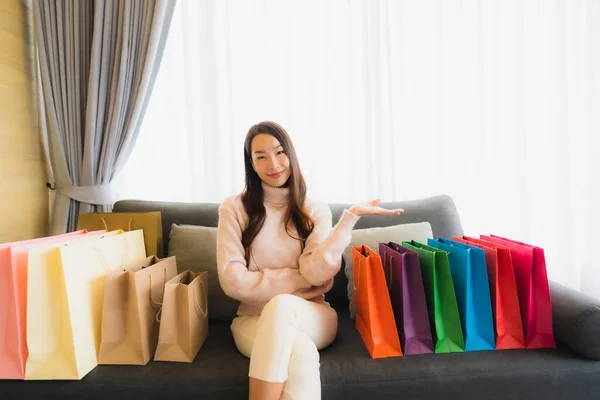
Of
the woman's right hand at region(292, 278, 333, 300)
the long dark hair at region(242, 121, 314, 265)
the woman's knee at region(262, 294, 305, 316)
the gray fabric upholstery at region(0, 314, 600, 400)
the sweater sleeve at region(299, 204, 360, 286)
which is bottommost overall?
the gray fabric upholstery at region(0, 314, 600, 400)

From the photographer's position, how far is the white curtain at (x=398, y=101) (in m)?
2.08

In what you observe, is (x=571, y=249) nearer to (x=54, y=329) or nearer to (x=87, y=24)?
(x=54, y=329)

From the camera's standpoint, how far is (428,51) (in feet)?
6.90

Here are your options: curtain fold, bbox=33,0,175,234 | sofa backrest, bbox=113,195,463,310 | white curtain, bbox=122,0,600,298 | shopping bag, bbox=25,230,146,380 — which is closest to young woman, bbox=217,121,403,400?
sofa backrest, bbox=113,195,463,310

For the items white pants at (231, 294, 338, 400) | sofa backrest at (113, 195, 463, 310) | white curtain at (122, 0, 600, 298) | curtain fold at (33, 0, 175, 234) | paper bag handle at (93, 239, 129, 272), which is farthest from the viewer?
white curtain at (122, 0, 600, 298)

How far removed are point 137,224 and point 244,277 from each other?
654 millimetres

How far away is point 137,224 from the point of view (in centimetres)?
170

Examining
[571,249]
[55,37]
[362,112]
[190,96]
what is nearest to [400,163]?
[362,112]

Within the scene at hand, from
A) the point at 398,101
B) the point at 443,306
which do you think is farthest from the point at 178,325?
the point at 398,101

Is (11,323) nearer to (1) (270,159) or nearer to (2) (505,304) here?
(1) (270,159)

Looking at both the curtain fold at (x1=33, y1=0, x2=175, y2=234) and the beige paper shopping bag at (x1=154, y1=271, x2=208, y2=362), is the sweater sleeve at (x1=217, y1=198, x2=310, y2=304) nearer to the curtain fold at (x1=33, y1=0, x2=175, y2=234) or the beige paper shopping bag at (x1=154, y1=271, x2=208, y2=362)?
the beige paper shopping bag at (x1=154, y1=271, x2=208, y2=362)

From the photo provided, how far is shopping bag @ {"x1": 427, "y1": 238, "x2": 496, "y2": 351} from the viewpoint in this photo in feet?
4.03

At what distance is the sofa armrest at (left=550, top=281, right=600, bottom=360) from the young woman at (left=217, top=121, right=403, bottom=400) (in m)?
0.62

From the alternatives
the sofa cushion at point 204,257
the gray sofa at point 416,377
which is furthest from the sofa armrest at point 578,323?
the sofa cushion at point 204,257
